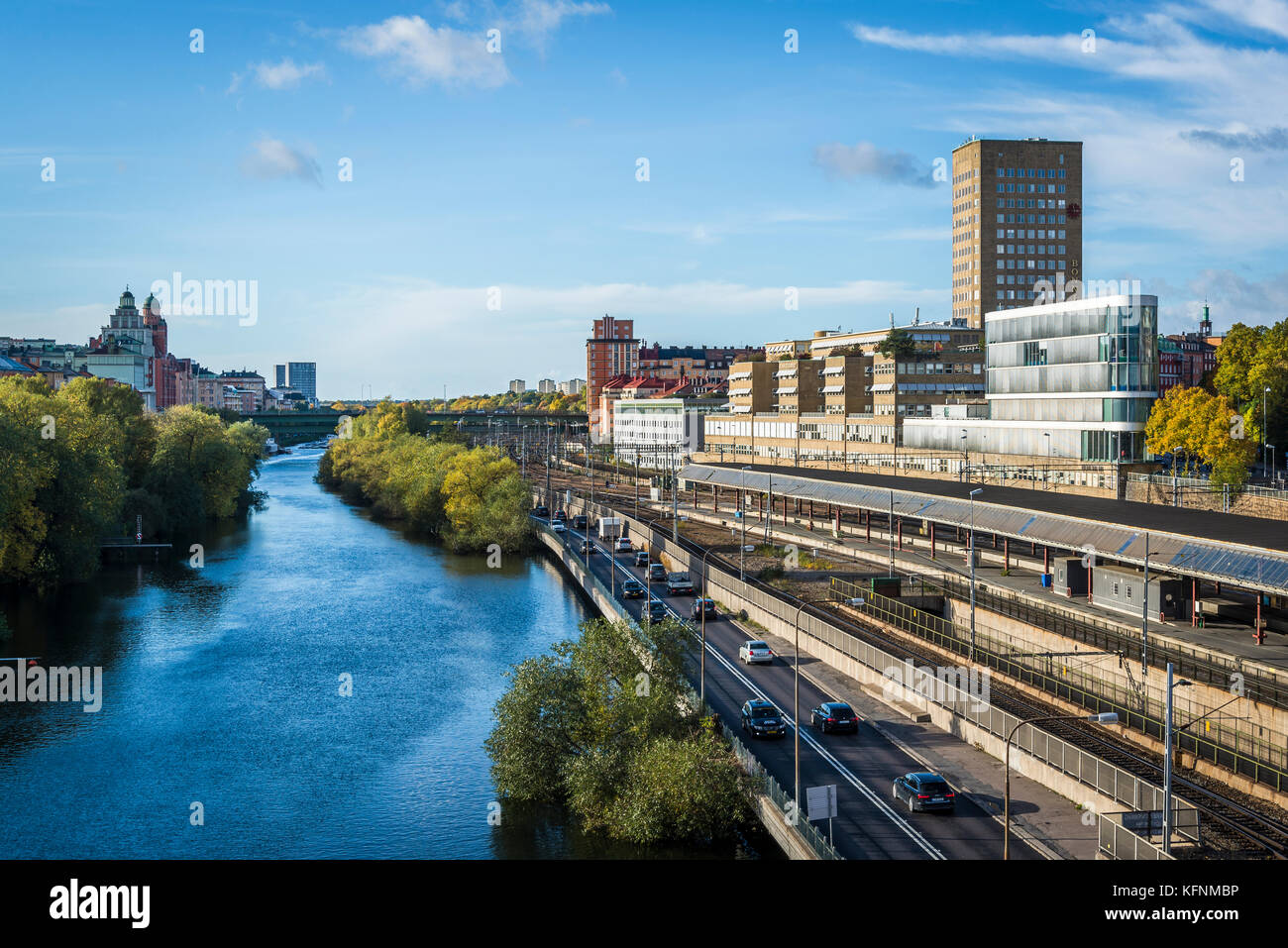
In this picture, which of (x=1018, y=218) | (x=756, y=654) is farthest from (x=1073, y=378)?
(x=1018, y=218)

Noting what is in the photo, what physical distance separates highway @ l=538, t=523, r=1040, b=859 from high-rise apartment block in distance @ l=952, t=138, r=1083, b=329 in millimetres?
99695

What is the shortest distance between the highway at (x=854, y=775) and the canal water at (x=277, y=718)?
2.68m

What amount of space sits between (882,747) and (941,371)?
201 ft

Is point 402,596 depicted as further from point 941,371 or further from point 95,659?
point 941,371

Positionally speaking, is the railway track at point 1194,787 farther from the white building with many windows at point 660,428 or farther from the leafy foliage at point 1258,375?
the white building with many windows at point 660,428

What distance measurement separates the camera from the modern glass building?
5488 cm

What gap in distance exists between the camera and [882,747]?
91.1 ft

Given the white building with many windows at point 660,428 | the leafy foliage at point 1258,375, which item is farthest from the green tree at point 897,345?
the white building with many windows at point 660,428

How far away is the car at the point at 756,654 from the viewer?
37.2 m

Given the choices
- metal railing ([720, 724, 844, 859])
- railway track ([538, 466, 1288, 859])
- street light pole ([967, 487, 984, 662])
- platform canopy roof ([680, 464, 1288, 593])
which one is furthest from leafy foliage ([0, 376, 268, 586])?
street light pole ([967, 487, 984, 662])

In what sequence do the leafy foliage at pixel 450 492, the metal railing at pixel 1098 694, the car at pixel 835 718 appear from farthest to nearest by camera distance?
the leafy foliage at pixel 450 492
the car at pixel 835 718
the metal railing at pixel 1098 694
